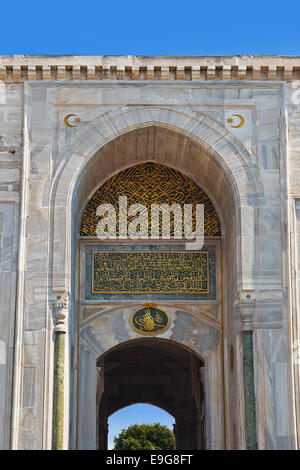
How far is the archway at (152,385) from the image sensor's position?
13367 millimetres

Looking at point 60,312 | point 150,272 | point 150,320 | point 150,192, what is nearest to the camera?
point 60,312

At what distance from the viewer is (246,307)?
862 cm

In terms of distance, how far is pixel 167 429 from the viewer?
33.7m

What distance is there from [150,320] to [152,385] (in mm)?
6047

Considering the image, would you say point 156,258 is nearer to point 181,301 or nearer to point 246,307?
point 181,301

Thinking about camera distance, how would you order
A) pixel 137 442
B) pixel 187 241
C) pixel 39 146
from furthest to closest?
1. pixel 137 442
2. pixel 187 241
3. pixel 39 146

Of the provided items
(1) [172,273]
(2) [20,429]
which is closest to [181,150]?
(1) [172,273]

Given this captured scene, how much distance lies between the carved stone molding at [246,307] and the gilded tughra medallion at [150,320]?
1169mm

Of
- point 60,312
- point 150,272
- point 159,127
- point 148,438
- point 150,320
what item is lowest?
point 60,312

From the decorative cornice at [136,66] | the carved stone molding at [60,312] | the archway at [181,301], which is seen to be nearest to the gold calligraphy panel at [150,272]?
the archway at [181,301]

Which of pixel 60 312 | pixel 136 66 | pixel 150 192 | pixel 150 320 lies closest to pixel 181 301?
pixel 150 320
